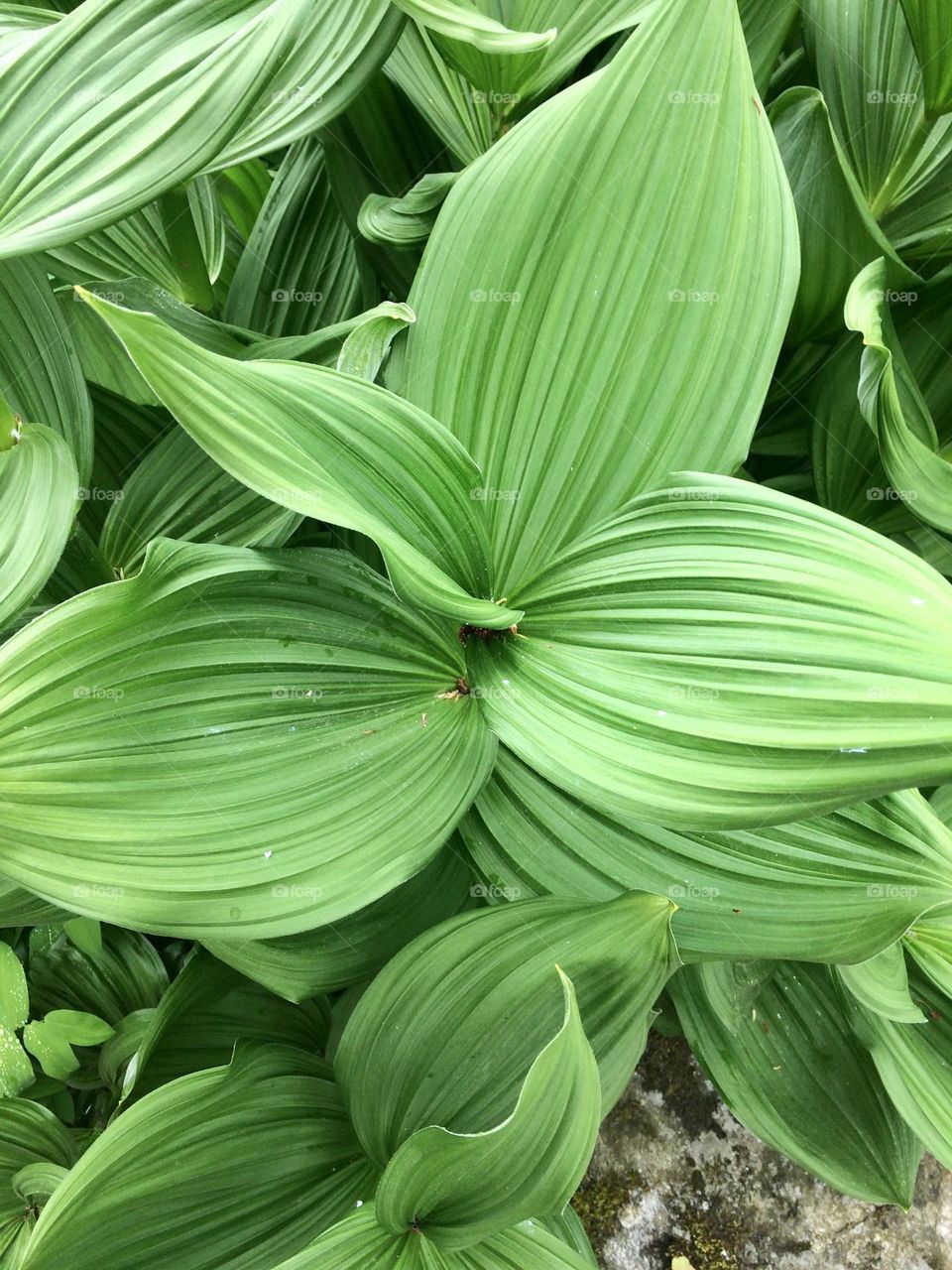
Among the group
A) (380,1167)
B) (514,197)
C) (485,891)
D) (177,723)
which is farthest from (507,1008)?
(514,197)

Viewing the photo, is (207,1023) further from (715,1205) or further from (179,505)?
(715,1205)

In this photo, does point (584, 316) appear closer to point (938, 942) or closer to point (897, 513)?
point (897, 513)

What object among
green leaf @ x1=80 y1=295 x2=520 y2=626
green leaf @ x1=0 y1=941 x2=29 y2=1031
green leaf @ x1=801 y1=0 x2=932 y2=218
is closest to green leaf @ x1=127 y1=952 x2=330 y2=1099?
green leaf @ x1=0 y1=941 x2=29 y2=1031

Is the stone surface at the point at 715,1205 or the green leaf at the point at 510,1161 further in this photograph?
the stone surface at the point at 715,1205

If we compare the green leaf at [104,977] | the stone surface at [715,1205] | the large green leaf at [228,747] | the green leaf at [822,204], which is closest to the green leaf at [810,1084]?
the stone surface at [715,1205]

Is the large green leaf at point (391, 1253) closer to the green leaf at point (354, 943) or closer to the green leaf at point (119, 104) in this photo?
the green leaf at point (354, 943)
